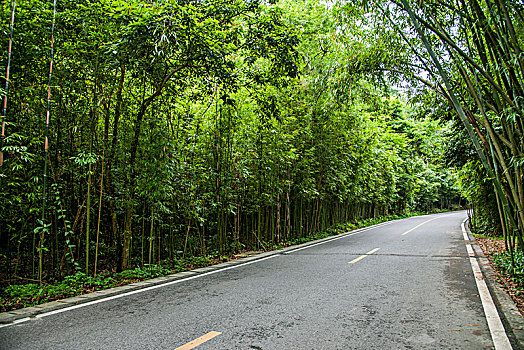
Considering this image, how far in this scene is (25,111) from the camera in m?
5.27

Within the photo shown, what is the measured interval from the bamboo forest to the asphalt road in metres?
1.37

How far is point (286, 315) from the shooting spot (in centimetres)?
410

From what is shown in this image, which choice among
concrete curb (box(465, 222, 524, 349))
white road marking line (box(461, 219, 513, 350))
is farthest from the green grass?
concrete curb (box(465, 222, 524, 349))

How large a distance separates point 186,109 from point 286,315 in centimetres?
548

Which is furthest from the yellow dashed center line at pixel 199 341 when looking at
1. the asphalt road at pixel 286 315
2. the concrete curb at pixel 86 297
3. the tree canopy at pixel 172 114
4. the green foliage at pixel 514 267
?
the green foliage at pixel 514 267

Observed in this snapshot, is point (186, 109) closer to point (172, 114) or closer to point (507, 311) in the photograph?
point (172, 114)

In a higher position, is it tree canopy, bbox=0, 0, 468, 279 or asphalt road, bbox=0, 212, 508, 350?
tree canopy, bbox=0, 0, 468, 279

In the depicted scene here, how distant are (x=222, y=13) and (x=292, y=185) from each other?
7426mm

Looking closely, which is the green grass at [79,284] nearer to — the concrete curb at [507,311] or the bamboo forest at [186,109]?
the bamboo forest at [186,109]

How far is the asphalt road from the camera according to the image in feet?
10.9

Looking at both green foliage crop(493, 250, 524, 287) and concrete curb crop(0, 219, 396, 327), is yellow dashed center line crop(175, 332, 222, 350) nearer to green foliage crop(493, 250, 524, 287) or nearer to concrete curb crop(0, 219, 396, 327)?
concrete curb crop(0, 219, 396, 327)

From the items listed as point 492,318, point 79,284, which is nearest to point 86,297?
point 79,284

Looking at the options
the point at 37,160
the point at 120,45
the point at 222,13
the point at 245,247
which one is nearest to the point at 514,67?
the point at 222,13

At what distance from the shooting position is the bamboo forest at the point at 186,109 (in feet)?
15.7
